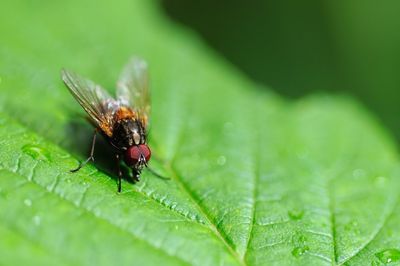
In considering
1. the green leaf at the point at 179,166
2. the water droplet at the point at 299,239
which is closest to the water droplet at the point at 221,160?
the green leaf at the point at 179,166

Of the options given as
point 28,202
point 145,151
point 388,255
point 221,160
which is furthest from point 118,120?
point 388,255

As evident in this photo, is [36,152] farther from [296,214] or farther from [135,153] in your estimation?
[296,214]

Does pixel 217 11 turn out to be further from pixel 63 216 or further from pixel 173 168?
pixel 63 216

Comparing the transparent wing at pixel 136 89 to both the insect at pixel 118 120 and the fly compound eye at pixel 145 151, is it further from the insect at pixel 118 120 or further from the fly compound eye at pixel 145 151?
the fly compound eye at pixel 145 151

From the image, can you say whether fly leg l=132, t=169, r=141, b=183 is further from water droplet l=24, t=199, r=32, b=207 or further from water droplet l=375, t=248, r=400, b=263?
water droplet l=375, t=248, r=400, b=263

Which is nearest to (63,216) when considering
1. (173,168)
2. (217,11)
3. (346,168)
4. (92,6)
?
(173,168)

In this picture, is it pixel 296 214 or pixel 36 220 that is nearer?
pixel 36 220

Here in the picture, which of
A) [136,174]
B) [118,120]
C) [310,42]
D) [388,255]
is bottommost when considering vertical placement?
[136,174]

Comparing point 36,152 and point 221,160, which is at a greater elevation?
point 221,160
